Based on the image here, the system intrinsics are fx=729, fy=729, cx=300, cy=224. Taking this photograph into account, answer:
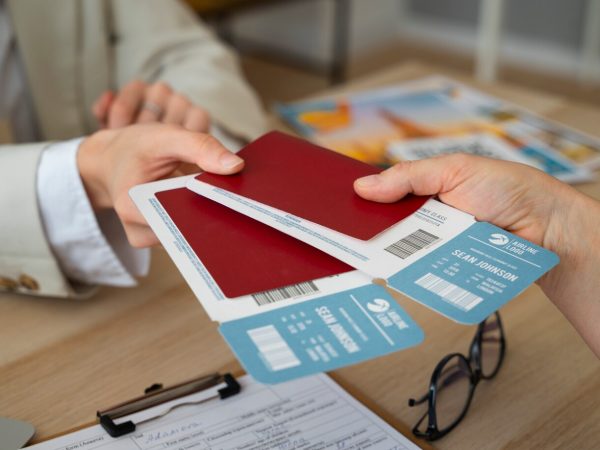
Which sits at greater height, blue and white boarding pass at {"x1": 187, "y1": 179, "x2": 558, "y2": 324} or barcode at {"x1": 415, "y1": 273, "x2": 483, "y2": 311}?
blue and white boarding pass at {"x1": 187, "y1": 179, "x2": 558, "y2": 324}

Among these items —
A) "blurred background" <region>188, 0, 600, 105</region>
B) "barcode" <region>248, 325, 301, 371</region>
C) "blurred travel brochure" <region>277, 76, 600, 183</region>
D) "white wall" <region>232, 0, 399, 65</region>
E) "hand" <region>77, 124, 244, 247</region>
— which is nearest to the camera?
"barcode" <region>248, 325, 301, 371</region>

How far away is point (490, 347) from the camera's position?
2.52 feet

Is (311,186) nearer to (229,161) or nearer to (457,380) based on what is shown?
(229,161)

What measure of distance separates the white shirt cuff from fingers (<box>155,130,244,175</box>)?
0.44 feet

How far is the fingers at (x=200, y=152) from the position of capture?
688 mm

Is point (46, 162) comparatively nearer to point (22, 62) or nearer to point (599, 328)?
point (22, 62)

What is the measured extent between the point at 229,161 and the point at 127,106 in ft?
1.46

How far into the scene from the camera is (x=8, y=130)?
110 centimetres

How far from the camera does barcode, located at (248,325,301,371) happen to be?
0.48 meters

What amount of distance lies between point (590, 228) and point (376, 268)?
0.25m

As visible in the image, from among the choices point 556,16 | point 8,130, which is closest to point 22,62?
point 8,130

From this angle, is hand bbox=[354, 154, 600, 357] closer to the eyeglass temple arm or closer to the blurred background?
the eyeglass temple arm

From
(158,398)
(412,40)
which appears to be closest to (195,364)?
(158,398)

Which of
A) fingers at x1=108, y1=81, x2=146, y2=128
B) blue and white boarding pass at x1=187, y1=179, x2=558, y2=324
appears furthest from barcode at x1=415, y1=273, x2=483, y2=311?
fingers at x1=108, y1=81, x2=146, y2=128
